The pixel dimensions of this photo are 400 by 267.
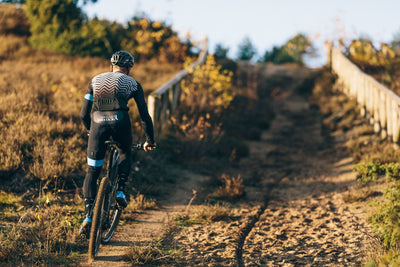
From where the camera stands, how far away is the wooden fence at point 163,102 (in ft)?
26.8

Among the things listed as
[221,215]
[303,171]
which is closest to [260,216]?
[221,215]

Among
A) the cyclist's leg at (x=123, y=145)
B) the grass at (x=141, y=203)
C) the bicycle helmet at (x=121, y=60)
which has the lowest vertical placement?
the grass at (x=141, y=203)

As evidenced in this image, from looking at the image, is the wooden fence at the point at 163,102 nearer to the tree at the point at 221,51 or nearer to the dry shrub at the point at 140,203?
the dry shrub at the point at 140,203

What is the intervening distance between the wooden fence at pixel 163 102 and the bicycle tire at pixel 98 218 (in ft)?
12.7

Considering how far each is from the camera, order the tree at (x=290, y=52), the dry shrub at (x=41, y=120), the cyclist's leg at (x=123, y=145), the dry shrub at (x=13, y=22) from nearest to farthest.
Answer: the cyclist's leg at (x=123, y=145)
the dry shrub at (x=41, y=120)
the dry shrub at (x=13, y=22)
the tree at (x=290, y=52)

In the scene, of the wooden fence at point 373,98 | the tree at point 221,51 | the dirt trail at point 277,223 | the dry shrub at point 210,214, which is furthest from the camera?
the tree at point 221,51

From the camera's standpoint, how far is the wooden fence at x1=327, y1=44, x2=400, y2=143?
9.01 meters

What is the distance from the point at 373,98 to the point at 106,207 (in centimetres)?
915

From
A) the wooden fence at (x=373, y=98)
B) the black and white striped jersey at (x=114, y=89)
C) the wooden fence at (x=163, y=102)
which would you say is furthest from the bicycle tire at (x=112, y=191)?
the wooden fence at (x=373, y=98)

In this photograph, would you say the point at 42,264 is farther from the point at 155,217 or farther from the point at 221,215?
the point at 221,215

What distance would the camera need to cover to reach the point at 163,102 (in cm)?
901

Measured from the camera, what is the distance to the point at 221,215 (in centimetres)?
598

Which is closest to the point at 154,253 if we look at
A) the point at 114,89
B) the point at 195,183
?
the point at 114,89

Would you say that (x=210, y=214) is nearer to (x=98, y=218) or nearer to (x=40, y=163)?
(x=98, y=218)
